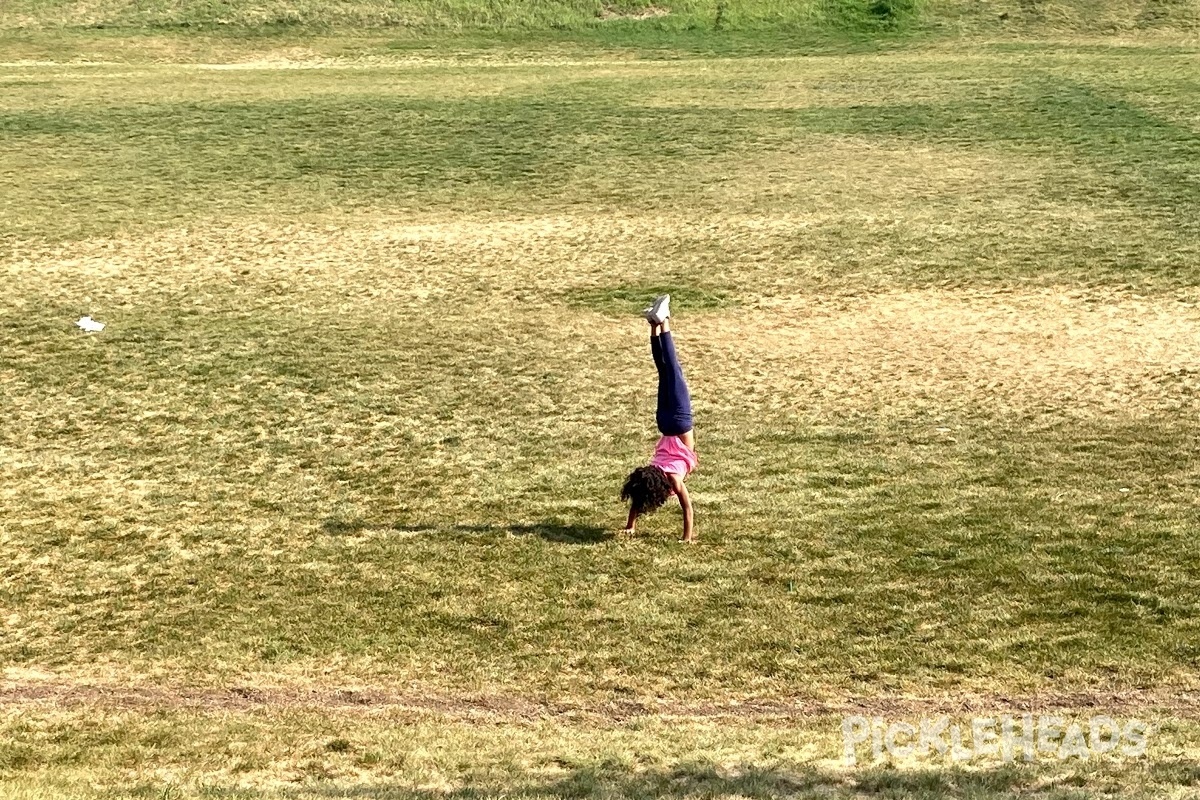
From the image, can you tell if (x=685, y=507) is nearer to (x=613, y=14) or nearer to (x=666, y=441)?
(x=666, y=441)

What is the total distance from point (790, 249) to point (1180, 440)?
9.27 metres

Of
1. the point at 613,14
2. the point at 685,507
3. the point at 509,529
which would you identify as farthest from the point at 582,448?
the point at 613,14

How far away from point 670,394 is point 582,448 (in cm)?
312

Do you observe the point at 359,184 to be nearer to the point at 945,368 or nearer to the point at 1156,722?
the point at 945,368

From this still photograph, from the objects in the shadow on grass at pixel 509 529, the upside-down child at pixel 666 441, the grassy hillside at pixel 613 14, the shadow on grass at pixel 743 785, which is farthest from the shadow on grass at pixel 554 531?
the grassy hillside at pixel 613 14

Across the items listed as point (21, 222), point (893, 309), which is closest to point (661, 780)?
point (893, 309)

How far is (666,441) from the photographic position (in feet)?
40.6

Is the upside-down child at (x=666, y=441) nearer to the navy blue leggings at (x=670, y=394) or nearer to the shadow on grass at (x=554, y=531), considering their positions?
the navy blue leggings at (x=670, y=394)

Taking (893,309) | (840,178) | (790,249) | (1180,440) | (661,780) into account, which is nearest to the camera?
(661,780)

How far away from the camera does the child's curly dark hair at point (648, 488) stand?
1199 cm

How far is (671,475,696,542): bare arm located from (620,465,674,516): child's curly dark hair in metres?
0.06

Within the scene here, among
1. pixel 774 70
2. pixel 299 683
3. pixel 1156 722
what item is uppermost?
pixel 774 70

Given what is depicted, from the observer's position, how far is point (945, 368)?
17500 mm

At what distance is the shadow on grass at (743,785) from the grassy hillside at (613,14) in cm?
3773
